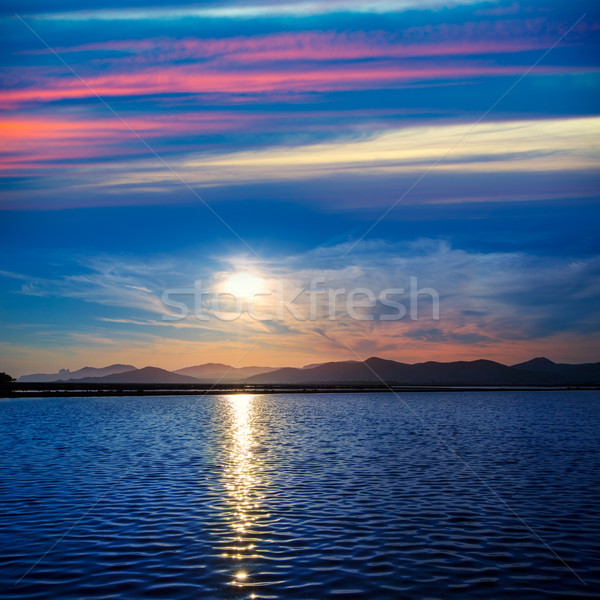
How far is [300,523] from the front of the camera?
22.7 metres

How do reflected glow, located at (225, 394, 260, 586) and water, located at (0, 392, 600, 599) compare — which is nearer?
water, located at (0, 392, 600, 599)

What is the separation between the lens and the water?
52.9ft

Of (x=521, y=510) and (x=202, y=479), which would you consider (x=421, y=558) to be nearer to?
(x=521, y=510)

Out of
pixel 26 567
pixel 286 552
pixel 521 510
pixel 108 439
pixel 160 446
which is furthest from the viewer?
pixel 108 439

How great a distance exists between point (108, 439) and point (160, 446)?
882cm

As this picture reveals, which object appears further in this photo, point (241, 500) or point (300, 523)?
point (241, 500)

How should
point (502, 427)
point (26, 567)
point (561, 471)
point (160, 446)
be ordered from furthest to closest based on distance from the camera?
point (502, 427) < point (160, 446) < point (561, 471) < point (26, 567)

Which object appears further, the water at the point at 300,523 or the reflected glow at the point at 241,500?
the reflected glow at the point at 241,500

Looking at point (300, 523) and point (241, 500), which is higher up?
point (241, 500)

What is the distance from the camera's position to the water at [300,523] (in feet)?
52.9

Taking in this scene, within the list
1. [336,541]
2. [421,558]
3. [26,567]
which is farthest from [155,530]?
[421,558]

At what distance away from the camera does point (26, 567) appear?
1752 cm

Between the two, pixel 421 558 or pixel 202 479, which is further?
pixel 202 479

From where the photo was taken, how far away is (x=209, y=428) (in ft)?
236
